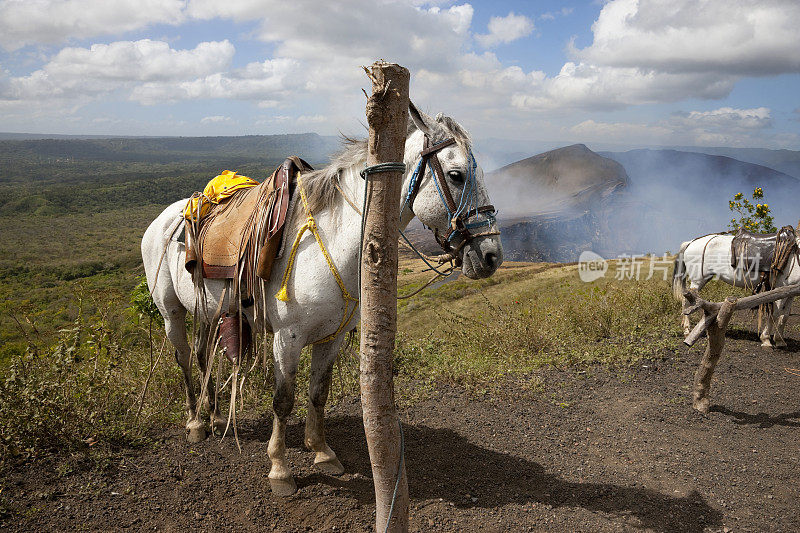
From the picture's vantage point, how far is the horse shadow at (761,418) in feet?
15.6

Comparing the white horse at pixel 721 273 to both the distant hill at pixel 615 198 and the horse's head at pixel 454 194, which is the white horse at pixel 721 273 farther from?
the distant hill at pixel 615 198

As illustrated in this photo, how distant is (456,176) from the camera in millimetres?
2596

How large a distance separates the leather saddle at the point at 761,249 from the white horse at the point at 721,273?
115 millimetres

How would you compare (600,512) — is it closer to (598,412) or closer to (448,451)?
(448,451)

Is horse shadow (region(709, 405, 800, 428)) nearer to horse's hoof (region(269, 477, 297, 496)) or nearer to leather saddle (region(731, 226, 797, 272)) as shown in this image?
leather saddle (region(731, 226, 797, 272))

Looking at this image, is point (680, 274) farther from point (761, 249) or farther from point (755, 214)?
point (755, 214)

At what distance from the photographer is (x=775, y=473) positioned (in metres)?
3.79

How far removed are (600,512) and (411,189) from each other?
2599 millimetres

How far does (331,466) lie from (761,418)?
455 centimetres

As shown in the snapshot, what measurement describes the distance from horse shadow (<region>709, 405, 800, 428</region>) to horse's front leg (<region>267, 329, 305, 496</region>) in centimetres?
456

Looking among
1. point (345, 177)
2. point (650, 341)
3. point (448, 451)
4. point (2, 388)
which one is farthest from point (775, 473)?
point (2, 388)

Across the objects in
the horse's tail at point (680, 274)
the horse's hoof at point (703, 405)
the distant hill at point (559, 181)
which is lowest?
the horse's hoof at point (703, 405)

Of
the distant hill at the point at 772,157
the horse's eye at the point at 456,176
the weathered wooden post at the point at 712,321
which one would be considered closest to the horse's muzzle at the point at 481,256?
the horse's eye at the point at 456,176

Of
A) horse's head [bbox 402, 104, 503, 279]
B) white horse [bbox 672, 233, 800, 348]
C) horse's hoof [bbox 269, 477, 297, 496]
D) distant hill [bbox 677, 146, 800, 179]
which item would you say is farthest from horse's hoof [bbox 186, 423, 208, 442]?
distant hill [bbox 677, 146, 800, 179]
